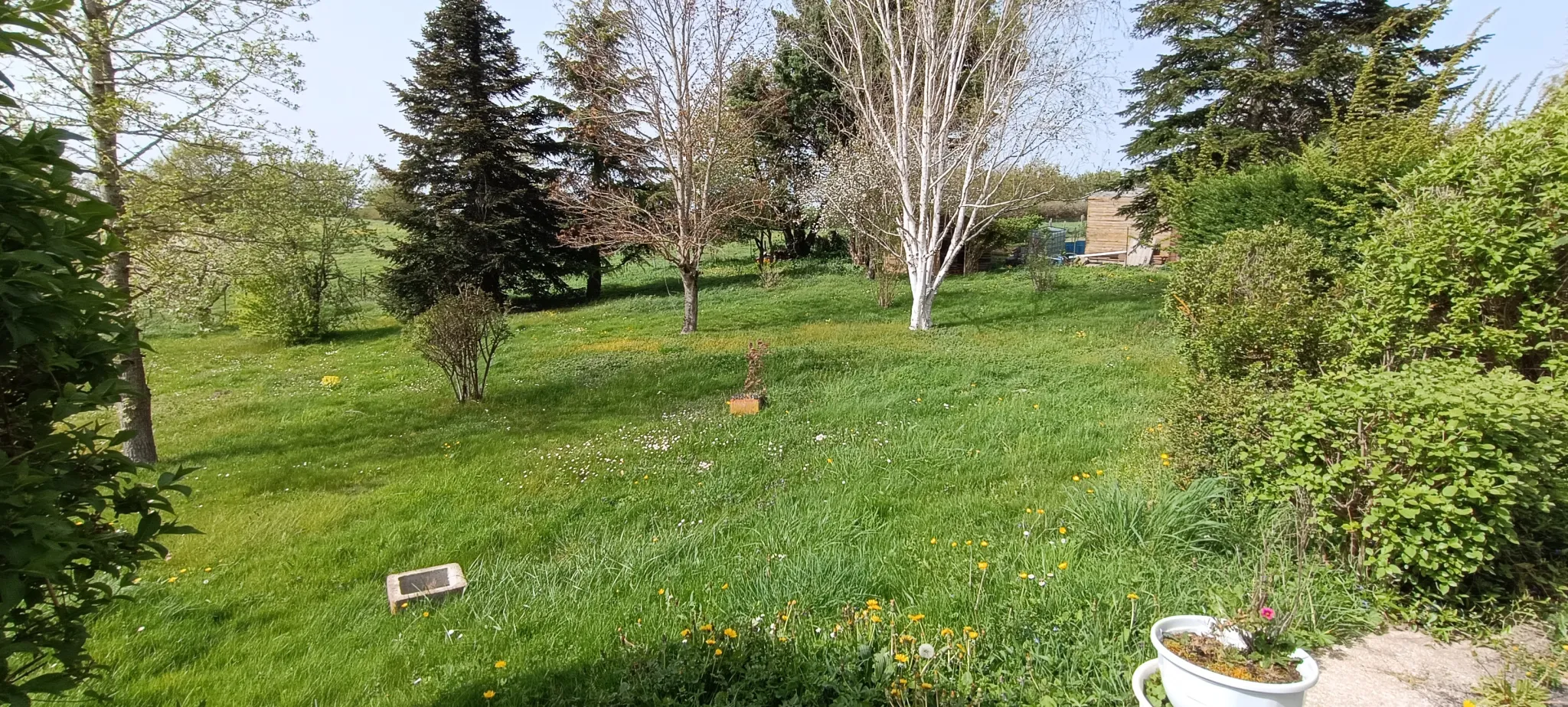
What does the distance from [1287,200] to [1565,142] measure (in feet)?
29.3

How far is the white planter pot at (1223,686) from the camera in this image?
6.70ft

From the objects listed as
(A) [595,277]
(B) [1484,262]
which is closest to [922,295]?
(B) [1484,262]

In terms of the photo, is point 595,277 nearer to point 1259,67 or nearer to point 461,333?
point 461,333

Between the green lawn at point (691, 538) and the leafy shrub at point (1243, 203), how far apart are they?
11.9ft

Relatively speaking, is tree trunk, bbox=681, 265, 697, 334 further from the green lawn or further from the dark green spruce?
the dark green spruce

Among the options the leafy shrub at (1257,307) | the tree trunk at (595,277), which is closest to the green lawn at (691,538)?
the leafy shrub at (1257,307)

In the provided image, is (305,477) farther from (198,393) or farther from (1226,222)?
(1226,222)

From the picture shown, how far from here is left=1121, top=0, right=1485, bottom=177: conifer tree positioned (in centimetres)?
1441

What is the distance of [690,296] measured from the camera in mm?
13867

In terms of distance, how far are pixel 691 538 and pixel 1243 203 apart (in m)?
11.5

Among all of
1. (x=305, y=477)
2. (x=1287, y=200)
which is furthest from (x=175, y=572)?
(x=1287, y=200)

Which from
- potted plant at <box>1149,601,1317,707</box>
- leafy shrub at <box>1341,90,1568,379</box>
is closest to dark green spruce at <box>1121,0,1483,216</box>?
leafy shrub at <box>1341,90,1568,379</box>

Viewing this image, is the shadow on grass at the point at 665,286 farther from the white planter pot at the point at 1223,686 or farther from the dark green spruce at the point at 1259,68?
the white planter pot at the point at 1223,686

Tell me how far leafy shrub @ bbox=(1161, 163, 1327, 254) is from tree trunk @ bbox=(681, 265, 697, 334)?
8919 mm
